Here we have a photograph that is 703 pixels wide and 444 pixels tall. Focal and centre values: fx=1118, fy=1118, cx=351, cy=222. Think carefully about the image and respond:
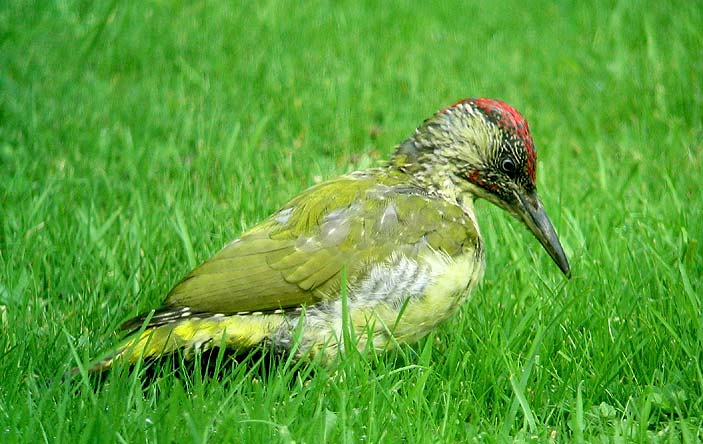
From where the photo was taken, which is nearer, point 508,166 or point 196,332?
point 196,332

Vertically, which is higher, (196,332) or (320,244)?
(320,244)

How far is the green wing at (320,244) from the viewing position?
4102 mm

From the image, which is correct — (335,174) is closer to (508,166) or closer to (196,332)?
(508,166)

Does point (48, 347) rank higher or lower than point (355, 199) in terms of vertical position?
lower

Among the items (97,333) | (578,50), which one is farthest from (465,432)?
(578,50)

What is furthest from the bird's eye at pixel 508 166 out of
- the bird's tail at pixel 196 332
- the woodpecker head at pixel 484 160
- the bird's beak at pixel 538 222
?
the bird's tail at pixel 196 332

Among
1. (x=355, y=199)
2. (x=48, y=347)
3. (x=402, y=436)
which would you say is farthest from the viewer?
(x=355, y=199)

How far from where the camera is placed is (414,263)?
14.0 ft

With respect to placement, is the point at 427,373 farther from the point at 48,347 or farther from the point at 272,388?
the point at 48,347

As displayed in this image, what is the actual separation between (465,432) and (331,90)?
3915mm

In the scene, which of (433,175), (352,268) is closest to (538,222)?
(433,175)

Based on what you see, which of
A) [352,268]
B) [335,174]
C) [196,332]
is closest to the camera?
[196,332]

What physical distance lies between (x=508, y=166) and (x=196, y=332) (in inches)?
59.0

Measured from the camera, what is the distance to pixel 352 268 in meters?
4.19
